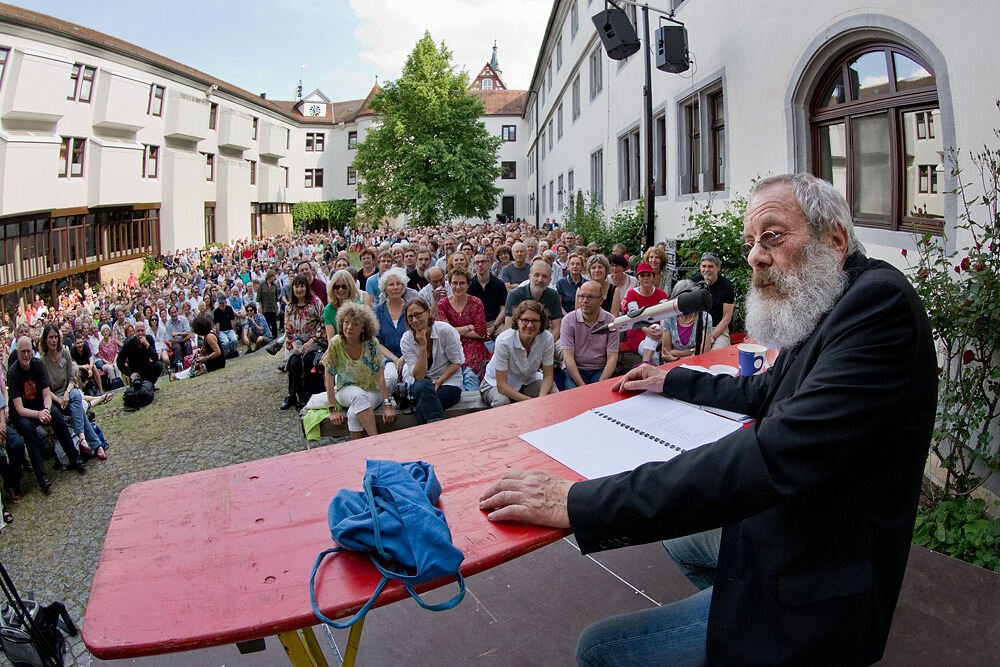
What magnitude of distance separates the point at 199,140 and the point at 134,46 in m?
5.16

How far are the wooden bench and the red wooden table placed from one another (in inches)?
133

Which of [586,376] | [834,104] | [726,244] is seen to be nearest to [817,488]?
[586,376]

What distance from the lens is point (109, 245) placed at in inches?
1124

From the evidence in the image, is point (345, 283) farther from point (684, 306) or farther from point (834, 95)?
point (834, 95)

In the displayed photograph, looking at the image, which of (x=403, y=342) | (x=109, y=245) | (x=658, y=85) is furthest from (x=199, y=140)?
(x=403, y=342)

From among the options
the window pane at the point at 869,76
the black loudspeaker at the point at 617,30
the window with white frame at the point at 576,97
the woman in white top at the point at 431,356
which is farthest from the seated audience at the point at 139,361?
the window with white frame at the point at 576,97

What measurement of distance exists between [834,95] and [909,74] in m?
1.30

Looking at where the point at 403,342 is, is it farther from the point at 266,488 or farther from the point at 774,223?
the point at 774,223

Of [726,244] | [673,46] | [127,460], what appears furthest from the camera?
[673,46]

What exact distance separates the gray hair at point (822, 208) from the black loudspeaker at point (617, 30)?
32.3 ft

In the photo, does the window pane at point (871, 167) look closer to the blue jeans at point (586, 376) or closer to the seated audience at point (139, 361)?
the blue jeans at point (586, 376)

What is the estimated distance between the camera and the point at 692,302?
6.96 ft

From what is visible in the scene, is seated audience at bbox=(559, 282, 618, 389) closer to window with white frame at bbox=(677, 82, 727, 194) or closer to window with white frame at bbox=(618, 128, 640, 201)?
window with white frame at bbox=(677, 82, 727, 194)

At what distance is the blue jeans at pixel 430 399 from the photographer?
17.5 feet
